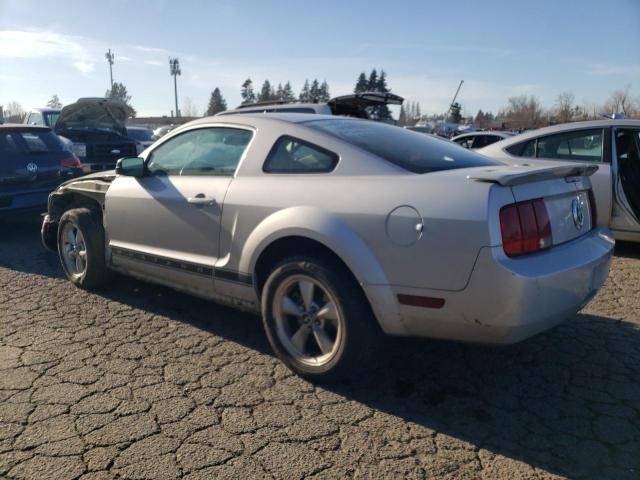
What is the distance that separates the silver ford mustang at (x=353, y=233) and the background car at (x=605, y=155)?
2824 mm

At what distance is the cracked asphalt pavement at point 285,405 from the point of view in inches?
96.2

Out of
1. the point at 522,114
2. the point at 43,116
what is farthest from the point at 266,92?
the point at 43,116

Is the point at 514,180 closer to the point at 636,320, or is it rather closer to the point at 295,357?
the point at 295,357

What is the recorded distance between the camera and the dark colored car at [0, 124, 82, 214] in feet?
22.2

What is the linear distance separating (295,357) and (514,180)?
5.19ft

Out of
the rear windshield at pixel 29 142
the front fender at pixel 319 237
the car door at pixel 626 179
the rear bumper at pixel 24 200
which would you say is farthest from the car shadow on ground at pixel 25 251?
the car door at pixel 626 179

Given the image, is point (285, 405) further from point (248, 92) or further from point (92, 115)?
point (248, 92)

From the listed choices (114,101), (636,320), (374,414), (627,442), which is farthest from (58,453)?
(114,101)

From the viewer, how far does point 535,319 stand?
264 cm

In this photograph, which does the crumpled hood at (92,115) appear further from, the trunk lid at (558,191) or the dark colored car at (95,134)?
the trunk lid at (558,191)

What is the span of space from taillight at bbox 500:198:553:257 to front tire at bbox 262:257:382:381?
0.82 meters

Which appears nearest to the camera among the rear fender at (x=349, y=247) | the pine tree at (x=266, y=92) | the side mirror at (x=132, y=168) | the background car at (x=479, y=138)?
the rear fender at (x=349, y=247)

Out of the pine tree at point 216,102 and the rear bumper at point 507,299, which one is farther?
the pine tree at point 216,102

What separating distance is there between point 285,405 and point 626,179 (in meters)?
4.94
